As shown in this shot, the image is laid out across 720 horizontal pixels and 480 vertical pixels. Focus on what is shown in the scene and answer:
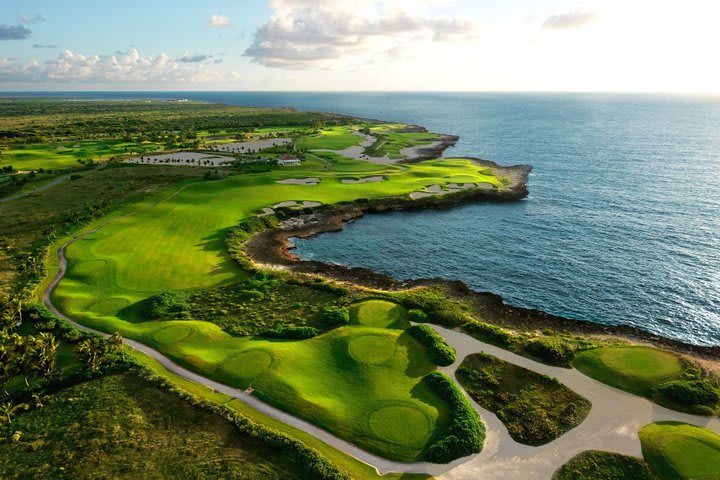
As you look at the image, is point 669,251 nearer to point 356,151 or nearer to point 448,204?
point 448,204

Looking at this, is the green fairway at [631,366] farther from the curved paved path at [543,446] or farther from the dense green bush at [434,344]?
the dense green bush at [434,344]

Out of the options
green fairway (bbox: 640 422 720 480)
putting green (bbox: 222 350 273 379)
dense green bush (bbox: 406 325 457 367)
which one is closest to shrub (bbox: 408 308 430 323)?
dense green bush (bbox: 406 325 457 367)

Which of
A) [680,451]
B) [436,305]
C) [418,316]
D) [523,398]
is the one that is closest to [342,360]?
[418,316]

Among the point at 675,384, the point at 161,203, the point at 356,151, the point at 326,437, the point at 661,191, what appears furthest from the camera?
the point at 356,151

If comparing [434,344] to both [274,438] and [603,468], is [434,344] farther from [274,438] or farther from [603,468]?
[274,438]

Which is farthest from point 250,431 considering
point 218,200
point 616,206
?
point 616,206
